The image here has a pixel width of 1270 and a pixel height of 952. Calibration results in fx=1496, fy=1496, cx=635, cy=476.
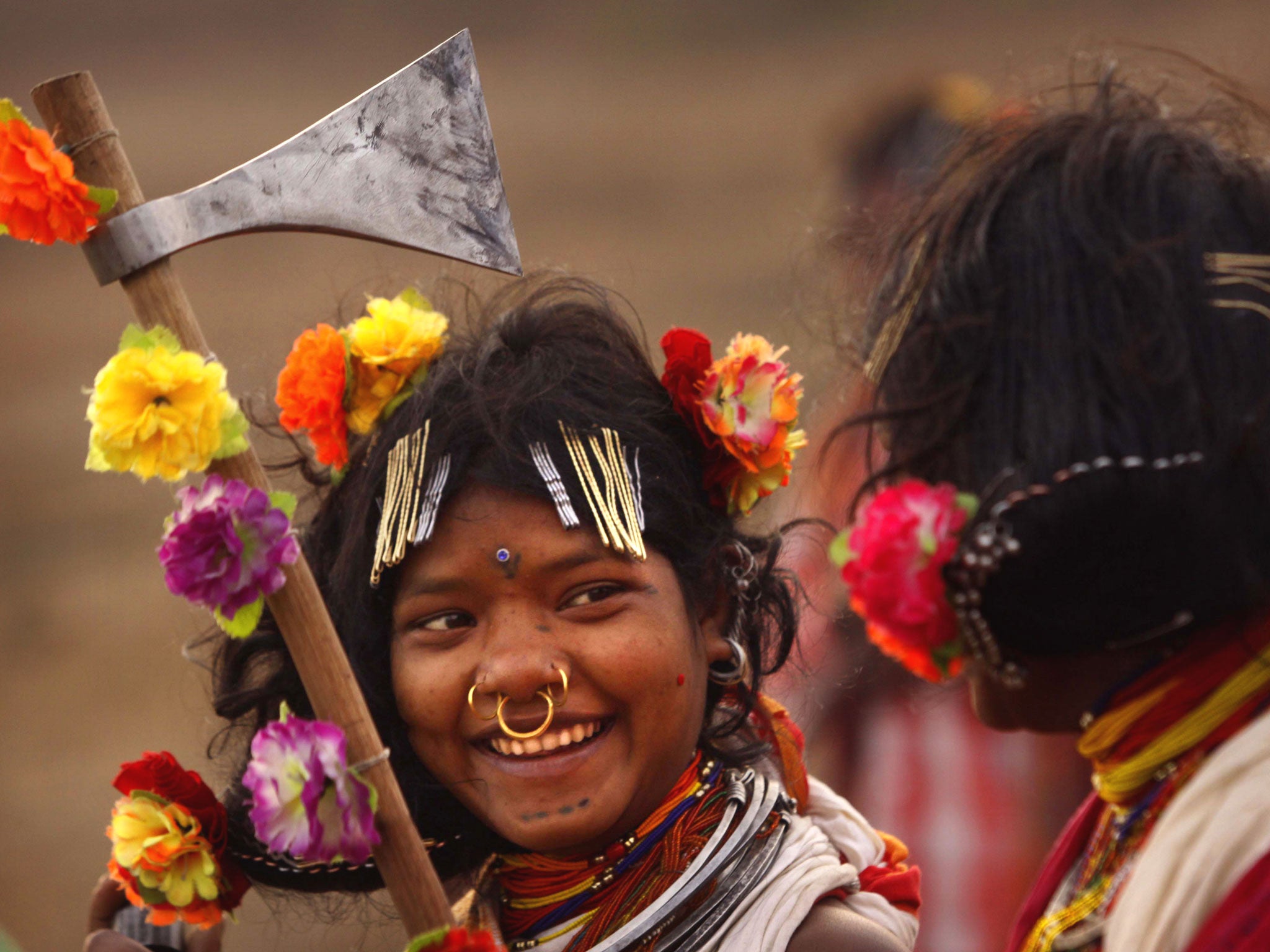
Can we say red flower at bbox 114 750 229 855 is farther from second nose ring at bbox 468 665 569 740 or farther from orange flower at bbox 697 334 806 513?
orange flower at bbox 697 334 806 513

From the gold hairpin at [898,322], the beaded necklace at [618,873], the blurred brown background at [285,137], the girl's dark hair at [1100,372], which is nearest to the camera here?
the girl's dark hair at [1100,372]

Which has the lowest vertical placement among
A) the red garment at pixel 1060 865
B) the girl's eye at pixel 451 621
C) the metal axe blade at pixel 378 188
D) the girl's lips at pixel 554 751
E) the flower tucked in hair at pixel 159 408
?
the red garment at pixel 1060 865

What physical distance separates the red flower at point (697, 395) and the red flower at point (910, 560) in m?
0.86

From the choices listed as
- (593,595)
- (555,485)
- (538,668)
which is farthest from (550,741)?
(555,485)

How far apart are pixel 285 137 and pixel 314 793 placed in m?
8.72

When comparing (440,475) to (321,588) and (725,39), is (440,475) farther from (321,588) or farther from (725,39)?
(725,39)

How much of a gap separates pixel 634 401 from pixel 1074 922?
3.70ft

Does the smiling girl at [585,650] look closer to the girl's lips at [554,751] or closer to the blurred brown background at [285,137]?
Answer: the girl's lips at [554,751]

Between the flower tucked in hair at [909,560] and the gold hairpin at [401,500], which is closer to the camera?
the flower tucked in hair at [909,560]

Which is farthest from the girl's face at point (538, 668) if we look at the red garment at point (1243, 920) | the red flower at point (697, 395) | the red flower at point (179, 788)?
the red garment at point (1243, 920)

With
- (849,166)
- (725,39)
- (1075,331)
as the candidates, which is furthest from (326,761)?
(725,39)

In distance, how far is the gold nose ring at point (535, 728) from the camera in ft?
7.51

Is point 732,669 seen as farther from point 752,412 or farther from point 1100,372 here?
point 1100,372

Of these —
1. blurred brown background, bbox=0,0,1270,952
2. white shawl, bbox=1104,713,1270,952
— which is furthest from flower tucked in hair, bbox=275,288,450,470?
blurred brown background, bbox=0,0,1270,952
